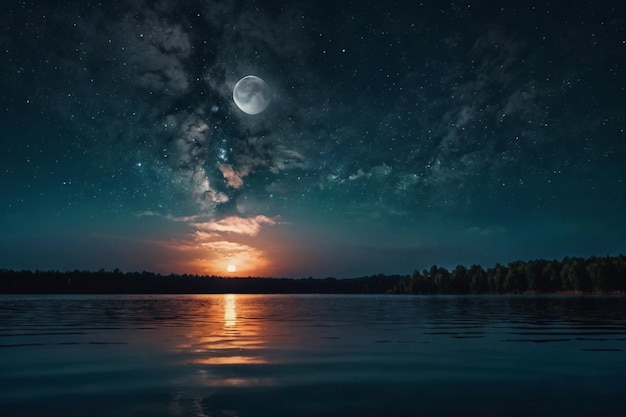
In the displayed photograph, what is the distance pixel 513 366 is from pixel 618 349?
7504 mm

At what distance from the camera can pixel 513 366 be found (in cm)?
1567

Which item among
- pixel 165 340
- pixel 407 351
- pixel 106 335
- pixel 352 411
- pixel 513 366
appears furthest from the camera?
pixel 106 335

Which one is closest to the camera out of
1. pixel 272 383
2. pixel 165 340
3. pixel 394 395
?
pixel 394 395

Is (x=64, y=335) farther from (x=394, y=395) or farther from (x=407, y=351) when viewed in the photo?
(x=394, y=395)

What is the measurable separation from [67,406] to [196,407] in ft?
8.92

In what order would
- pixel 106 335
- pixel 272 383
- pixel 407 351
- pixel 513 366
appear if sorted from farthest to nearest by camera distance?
pixel 106 335
pixel 407 351
pixel 513 366
pixel 272 383

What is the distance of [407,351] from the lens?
65.1 feet

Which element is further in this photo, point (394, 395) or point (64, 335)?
point (64, 335)

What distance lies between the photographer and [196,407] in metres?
9.56

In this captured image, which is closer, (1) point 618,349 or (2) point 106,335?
(1) point 618,349

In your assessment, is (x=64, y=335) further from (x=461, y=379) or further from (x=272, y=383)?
(x=461, y=379)

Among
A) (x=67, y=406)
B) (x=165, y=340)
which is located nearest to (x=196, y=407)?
(x=67, y=406)

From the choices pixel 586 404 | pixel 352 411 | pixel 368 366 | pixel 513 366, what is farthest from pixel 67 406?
pixel 513 366

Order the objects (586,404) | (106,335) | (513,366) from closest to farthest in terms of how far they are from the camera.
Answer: (586,404) → (513,366) → (106,335)
